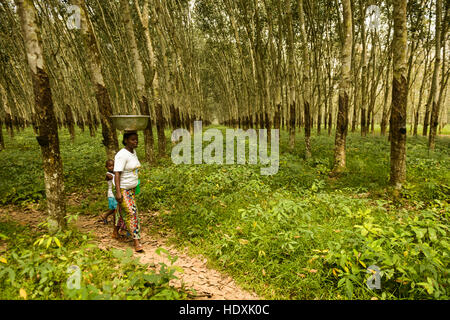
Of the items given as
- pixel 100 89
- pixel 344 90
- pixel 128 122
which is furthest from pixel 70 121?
pixel 344 90

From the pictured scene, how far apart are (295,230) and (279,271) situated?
3.04 feet

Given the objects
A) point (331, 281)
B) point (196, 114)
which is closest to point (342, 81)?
point (331, 281)

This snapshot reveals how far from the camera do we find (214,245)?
13.6 feet

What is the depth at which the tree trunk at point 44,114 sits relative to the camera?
365 centimetres

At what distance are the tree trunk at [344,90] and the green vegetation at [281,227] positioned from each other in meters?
0.63

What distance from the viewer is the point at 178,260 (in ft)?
12.9

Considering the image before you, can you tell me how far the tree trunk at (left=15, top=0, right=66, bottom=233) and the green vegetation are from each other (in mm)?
657

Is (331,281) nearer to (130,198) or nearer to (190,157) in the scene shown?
(130,198)

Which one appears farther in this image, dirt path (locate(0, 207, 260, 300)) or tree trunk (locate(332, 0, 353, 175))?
tree trunk (locate(332, 0, 353, 175))

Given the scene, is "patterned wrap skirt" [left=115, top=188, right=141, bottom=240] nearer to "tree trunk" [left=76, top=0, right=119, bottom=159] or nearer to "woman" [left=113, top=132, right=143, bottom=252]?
"woman" [left=113, top=132, right=143, bottom=252]

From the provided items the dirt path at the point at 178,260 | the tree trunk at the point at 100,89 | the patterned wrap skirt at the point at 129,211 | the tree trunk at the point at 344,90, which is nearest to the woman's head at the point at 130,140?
the patterned wrap skirt at the point at 129,211

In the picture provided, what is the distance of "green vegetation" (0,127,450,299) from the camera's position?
281 centimetres

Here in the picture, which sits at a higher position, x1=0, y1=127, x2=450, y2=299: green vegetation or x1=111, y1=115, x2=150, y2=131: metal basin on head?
x1=111, y1=115, x2=150, y2=131: metal basin on head

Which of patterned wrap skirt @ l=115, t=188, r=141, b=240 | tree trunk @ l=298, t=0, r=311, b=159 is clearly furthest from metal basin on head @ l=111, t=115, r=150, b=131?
tree trunk @ l=298, t=0, r=311, b=159
